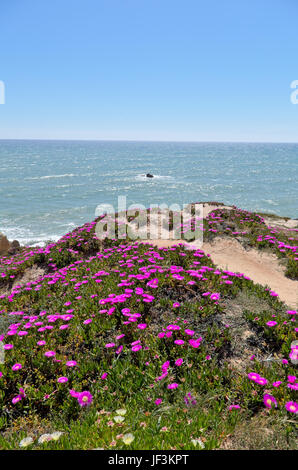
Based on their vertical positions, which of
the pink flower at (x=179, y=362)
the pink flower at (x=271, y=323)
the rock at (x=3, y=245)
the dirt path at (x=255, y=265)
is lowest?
the rock at (x=3, y=245)

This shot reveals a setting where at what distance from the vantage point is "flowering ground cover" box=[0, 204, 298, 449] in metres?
3.18

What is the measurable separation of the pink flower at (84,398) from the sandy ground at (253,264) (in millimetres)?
5864

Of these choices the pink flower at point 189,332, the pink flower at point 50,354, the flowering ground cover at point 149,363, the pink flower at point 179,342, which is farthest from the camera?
the pink flower at point 189,332

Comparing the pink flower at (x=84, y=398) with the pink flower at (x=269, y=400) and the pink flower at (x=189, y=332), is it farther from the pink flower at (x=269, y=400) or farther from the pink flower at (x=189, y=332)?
the pink flower at (x=269, y=400)

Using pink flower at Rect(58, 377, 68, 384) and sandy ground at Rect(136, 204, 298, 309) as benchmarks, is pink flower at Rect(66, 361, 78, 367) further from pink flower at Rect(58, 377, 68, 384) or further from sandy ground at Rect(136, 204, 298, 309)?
sandy ground at Rect(136, 204, 298, 309)

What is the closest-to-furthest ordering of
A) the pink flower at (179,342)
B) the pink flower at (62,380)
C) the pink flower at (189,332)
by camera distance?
1. the pink flower at (62,380)
2. the pink flower at (179,342)
3. the pink flower at (189,332)

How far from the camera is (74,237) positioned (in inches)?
498

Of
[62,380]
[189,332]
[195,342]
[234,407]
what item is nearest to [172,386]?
[234,407]

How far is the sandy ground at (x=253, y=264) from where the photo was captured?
8828 millimetres

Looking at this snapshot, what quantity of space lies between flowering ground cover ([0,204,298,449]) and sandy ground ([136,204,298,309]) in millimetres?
2230

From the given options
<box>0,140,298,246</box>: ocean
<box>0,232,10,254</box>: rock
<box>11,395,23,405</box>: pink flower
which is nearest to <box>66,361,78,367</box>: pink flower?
<box>11,395,23,405</box>: pink flower

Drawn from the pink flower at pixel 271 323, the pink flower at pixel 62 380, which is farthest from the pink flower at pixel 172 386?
the pink flower at pixel 271 323

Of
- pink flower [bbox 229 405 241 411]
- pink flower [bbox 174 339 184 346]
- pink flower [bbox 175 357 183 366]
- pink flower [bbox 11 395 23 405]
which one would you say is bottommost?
pink flower [bbox 11 395 23 405]
